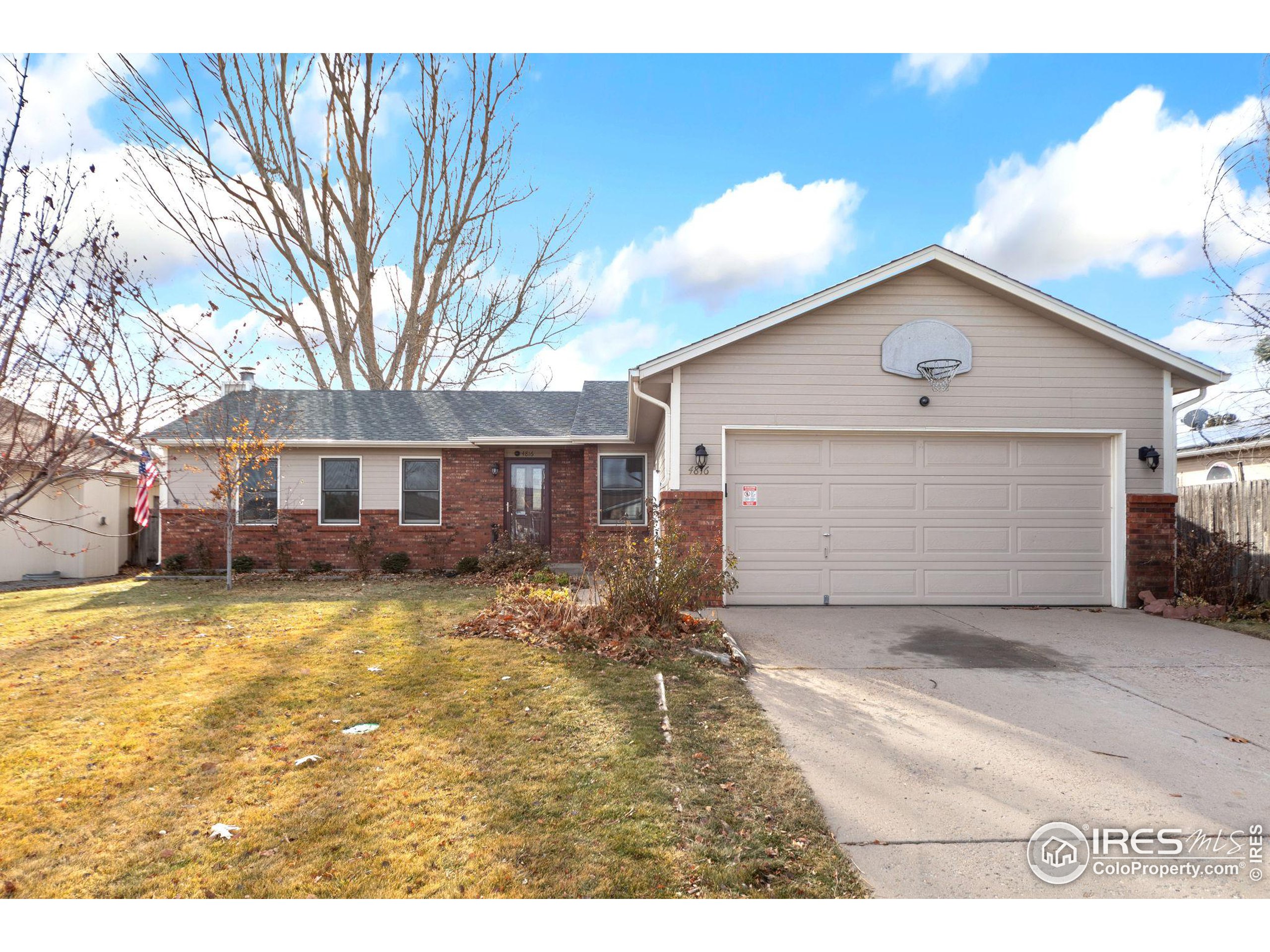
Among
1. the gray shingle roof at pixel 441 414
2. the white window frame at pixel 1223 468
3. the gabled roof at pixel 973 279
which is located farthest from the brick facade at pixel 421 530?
the white window frame at pixel 1223 468

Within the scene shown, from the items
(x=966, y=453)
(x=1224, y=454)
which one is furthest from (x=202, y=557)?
(x=1224, y=454)

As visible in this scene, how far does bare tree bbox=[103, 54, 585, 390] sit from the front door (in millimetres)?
7553

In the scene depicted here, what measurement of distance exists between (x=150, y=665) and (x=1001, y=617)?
30.5ft

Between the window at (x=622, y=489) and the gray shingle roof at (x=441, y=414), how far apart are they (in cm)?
77

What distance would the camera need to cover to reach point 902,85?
7.79 m

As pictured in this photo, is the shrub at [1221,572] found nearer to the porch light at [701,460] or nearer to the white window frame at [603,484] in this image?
the porch light at [701,460]

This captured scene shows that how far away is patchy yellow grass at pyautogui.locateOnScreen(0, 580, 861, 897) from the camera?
262 cm

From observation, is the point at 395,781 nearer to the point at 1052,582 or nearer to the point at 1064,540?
the point at 1052,582

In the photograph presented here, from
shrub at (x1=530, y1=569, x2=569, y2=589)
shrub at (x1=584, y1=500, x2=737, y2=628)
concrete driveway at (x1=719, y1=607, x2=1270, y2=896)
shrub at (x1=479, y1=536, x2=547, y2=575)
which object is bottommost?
shrub at (x1=530, y1=569, x2=569, y2=589)

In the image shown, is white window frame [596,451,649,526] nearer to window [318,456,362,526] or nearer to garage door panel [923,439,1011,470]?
window [318,456,362,526]

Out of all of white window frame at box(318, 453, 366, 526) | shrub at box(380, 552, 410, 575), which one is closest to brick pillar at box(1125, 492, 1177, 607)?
shrub at box(380, 552, 410, 575)

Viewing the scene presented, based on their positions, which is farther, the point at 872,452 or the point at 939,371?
the point at 872,452

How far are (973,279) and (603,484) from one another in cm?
795

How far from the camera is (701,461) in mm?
8438
